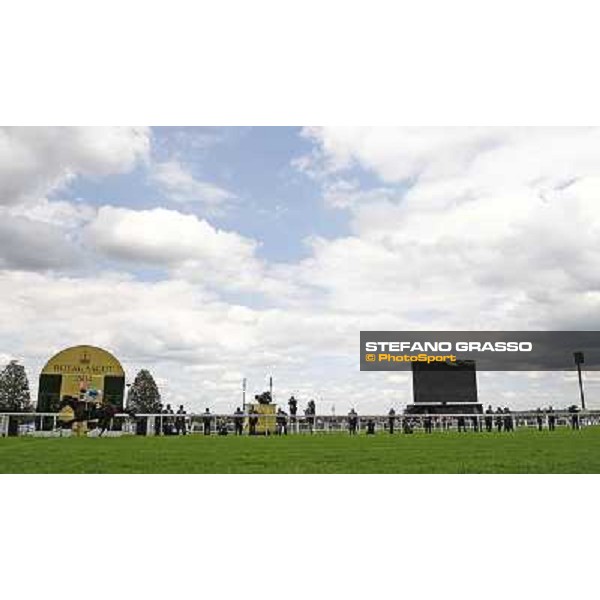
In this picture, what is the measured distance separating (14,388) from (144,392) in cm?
1919

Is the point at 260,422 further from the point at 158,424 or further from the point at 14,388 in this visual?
the point at 14,388

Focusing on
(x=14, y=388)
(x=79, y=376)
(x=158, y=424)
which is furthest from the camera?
(x=14, y=388)

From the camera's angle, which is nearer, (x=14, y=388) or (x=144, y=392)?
(x=14, y=388)

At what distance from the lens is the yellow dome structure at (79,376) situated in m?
28.1

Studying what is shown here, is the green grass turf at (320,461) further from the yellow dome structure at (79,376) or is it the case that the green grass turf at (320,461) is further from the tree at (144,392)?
the tree at (144,392)

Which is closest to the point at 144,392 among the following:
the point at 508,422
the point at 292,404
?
the point at 292,404

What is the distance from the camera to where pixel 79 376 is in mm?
28328

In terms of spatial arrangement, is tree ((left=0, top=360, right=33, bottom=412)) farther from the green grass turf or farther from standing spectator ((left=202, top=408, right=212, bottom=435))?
the green grass turf

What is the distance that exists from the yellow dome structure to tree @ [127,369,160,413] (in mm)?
59054
